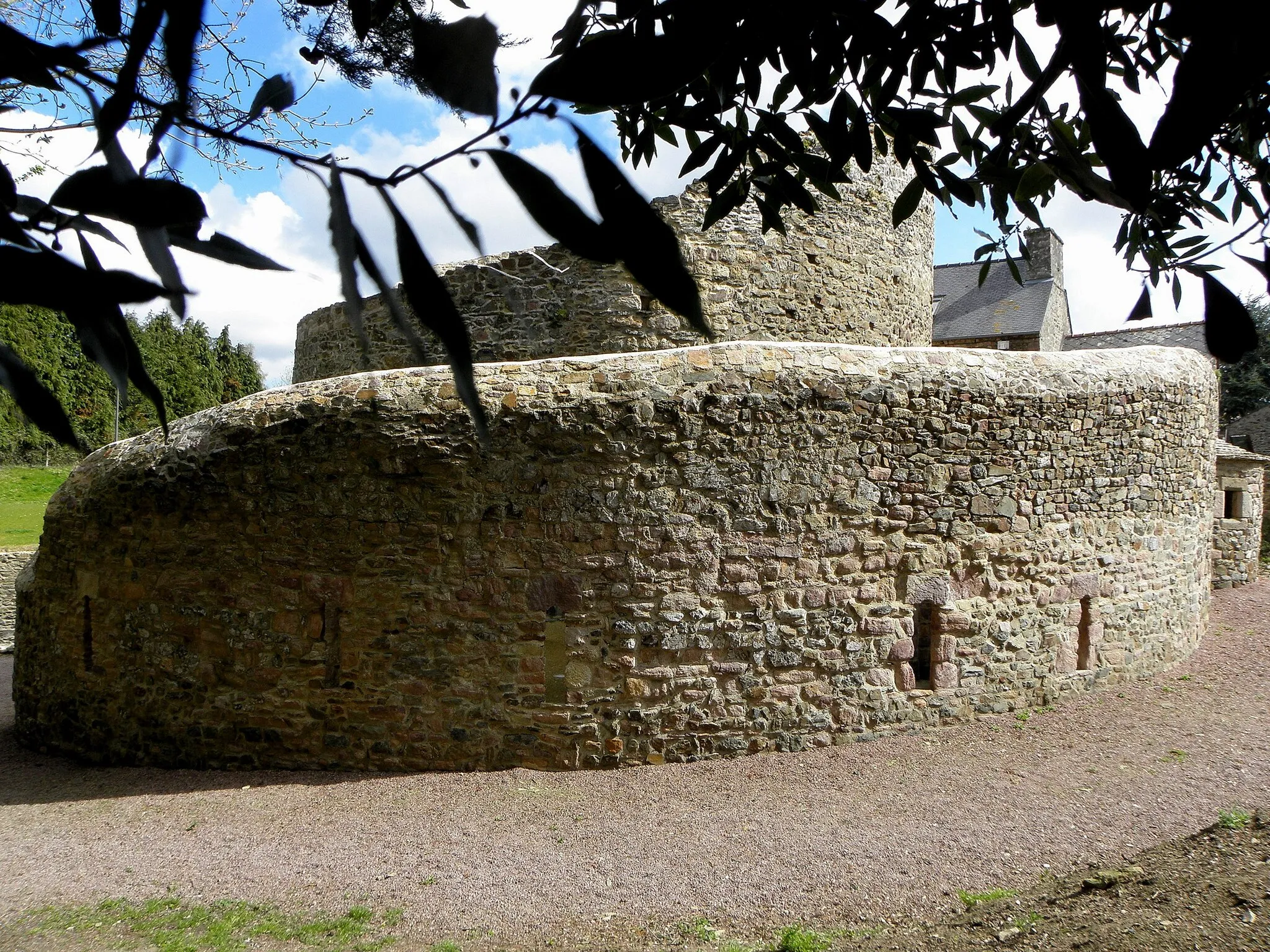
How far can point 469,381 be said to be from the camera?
0.83 meters

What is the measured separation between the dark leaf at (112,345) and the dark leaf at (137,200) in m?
0.10

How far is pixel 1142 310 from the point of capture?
2.21 m

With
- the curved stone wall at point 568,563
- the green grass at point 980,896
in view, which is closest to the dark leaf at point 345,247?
the green grass at point 980,896

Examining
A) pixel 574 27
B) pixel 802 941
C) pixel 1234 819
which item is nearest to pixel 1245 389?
pixel 1234 819

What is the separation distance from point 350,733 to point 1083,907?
462cm

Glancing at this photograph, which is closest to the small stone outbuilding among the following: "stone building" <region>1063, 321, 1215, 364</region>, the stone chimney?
"stone building" <region>1063, 321, 1215, 364</region>

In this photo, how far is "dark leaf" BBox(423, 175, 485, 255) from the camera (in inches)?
37.3

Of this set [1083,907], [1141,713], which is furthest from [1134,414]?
[1083,907]

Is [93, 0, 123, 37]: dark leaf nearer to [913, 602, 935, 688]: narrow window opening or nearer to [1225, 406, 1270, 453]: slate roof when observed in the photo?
[913, 602, 935, 688]: narrow window opening

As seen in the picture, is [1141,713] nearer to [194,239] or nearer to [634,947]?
[634,947]

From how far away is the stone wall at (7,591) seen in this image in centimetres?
1334

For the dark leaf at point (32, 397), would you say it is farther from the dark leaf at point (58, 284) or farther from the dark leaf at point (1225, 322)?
the dark leaf at point (1225, 322)

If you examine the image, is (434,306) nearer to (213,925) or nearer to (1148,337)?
(213,925)

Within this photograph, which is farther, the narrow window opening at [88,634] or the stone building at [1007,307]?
the stone building at [1007,307]
